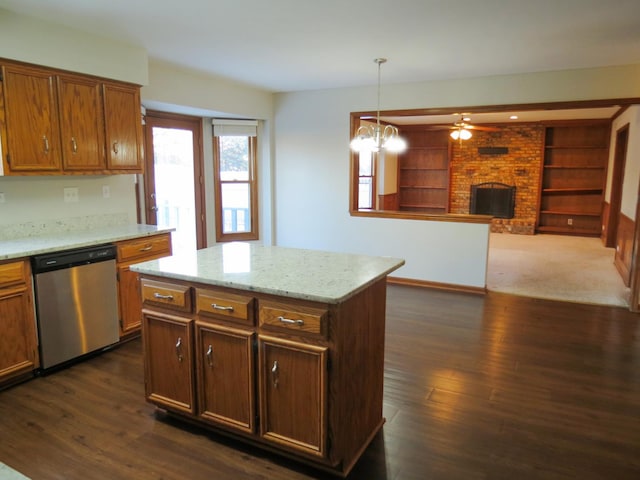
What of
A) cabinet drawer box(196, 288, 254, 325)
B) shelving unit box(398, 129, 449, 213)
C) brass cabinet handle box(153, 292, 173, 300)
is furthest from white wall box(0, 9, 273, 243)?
shelving unit box(398, 129, 449, 213)

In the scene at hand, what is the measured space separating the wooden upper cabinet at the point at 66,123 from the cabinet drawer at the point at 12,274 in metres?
0.70

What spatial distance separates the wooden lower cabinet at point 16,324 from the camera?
9.39 feet

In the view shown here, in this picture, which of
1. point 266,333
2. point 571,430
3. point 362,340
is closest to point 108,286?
point 266,333

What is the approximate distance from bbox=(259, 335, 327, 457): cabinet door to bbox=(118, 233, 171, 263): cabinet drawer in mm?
1968

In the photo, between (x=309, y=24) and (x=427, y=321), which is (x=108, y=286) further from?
(x=427, y=321)

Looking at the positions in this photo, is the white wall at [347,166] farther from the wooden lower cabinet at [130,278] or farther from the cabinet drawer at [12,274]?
the cabinet drawer at [12,274]

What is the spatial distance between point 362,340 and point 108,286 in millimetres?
2235

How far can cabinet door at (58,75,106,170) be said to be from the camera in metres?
3.43

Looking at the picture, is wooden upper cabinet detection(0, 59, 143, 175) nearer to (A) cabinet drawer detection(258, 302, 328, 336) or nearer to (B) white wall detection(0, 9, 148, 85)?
(B) white wall detection(0, 9, 148, 85)

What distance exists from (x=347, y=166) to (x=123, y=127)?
293 centimetres

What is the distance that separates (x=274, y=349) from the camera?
213cm

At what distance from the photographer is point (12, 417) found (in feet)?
8.53

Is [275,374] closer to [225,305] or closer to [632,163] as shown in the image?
[225,305]

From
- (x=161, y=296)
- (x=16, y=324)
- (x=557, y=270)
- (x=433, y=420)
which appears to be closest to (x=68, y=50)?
(x=16, y=324)
